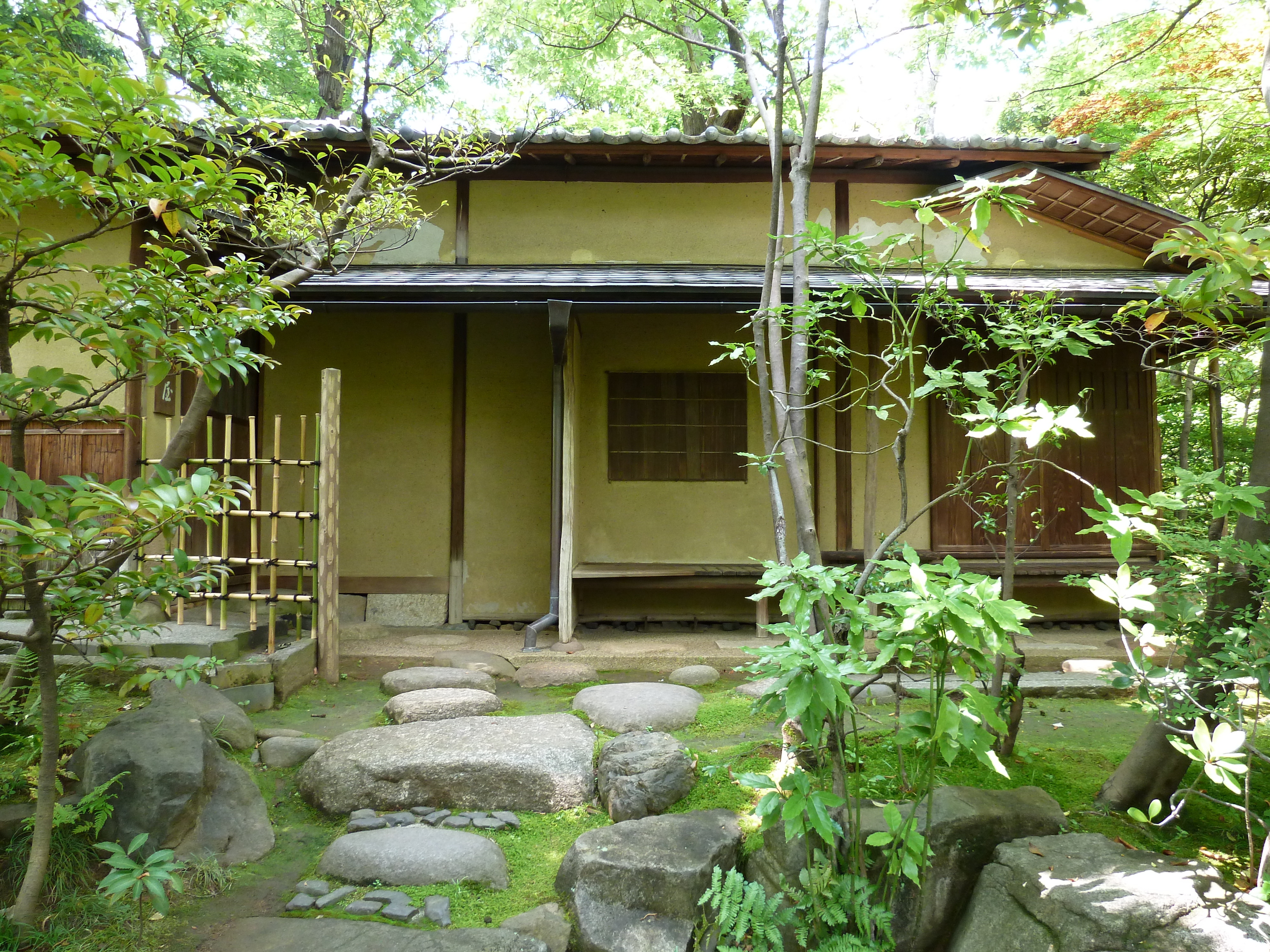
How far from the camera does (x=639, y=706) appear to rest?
5129 mm

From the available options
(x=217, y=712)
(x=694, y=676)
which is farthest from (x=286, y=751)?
(x=694, y=676)

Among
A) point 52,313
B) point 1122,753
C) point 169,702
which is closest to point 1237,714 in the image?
point 1122,753

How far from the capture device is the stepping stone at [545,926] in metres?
3.05

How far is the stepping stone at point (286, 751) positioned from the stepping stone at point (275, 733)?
2.5 inches

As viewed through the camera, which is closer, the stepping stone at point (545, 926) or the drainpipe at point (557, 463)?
the stepping stone at point (545, 926)

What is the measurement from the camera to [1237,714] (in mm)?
2773

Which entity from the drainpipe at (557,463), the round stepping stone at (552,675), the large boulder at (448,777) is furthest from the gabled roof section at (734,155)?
the large boulder at (448,777)

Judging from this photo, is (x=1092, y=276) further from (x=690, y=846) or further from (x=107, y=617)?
(x=107, y=617)

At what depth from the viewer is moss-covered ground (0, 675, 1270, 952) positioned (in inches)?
122

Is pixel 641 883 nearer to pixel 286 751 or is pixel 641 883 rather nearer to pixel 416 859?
pixel 416 859

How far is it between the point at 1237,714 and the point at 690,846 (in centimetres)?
206

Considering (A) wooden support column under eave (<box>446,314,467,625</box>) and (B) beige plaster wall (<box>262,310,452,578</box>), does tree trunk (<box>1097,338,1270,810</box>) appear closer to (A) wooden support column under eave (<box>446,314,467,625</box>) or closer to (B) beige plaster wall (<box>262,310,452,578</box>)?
(A) wooden support column under eave (<box>446,314,467,625</box>)

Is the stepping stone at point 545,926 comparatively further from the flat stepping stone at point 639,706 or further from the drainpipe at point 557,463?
the drainpipe at point 557,463

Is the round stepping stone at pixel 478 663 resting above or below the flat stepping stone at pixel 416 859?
above
